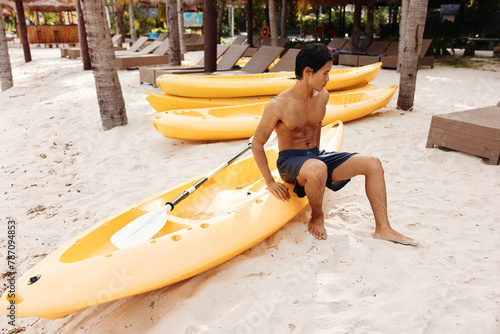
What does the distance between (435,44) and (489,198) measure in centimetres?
1009

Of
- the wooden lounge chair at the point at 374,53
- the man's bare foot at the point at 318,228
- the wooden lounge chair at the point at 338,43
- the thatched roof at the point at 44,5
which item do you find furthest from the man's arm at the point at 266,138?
the thatched roof at the point at 44,5

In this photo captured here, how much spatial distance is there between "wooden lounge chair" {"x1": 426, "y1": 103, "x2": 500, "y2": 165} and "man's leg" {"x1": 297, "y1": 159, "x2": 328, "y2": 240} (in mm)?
2288

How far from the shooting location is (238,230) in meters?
2.16

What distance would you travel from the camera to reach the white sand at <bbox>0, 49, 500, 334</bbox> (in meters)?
1.76

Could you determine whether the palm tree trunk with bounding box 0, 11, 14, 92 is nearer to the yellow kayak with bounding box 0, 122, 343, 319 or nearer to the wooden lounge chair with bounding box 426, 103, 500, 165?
the yellow kayak with bounding box 0, 122, 343, 319

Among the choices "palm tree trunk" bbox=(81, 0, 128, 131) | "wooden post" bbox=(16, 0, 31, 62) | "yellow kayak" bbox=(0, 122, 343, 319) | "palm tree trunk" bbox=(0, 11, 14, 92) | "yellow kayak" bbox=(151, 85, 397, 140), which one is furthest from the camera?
"wooden post" bbox=(16, 0, 31, 62)

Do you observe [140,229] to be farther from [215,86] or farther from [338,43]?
[338,43]

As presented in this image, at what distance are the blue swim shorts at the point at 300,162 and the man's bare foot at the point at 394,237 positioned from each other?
1.39 ft

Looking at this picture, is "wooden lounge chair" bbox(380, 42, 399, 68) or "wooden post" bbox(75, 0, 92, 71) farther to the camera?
"wooden post" bbox(75, 0, 92, 71)

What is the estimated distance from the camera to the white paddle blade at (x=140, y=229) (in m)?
2.03

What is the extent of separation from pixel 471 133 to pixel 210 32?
5081mm

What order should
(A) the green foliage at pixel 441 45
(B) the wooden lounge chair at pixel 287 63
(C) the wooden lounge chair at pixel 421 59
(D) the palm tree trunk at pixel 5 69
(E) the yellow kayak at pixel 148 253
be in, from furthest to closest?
(A) the green foliage at pixel 441 45, (C) the wooden lounge chair at pixel 421 59, (D) the palm tree trunk at pixel 5 69, (B) the wooden lounge chair at pixel 287 63, (E) the yellow kayak at pixel 148 253

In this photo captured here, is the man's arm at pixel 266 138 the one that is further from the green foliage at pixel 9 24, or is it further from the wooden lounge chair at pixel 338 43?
the green foliage at pixel 9 24

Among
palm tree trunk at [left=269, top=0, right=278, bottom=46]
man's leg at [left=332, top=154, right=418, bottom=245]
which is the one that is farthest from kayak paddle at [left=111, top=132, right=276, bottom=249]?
palm tree trunk at [left=269, top=0, right=278, bottom=46]
